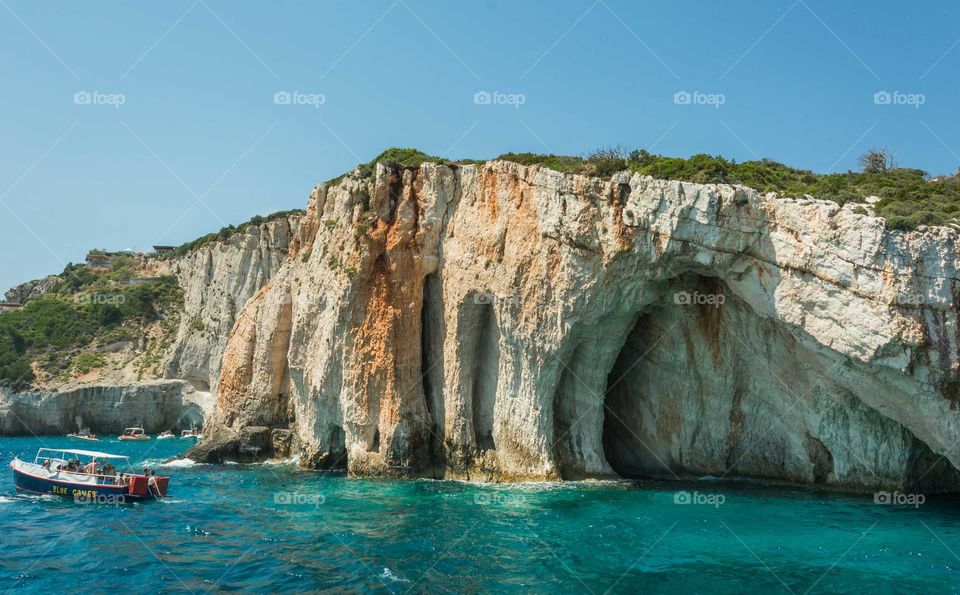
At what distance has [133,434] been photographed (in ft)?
187

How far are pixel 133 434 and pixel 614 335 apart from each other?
4573cm

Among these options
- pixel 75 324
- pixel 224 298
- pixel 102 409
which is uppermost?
pixel 224 298

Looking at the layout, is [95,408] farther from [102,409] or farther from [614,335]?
[614,335]

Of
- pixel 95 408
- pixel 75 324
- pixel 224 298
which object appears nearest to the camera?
pixel 95 408

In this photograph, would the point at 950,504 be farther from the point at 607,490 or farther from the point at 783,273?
the point at 607,490

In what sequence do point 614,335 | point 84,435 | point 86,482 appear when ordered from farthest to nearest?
1. point 84,435
2. point 614,335
3. point 86,482

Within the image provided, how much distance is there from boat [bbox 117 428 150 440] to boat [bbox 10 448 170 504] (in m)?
27.0

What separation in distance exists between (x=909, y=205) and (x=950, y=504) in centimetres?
1144

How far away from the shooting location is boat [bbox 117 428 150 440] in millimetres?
54438

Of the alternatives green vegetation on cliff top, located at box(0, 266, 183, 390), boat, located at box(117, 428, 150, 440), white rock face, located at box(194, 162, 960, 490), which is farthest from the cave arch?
green vegetation on cliff top, located at box(0, 266, 183, 390)

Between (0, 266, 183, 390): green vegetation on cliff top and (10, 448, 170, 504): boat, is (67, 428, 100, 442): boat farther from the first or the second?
(10, 448, 170, 504): boat

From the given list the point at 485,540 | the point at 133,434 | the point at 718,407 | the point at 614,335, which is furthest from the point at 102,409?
the point at 718,407

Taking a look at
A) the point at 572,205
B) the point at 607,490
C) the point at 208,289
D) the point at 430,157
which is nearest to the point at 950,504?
the point at 607,490

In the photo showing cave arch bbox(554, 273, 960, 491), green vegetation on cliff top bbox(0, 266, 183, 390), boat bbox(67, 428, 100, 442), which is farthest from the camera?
green vegetation on cliff top bbox(0, 266, 183, 390)
